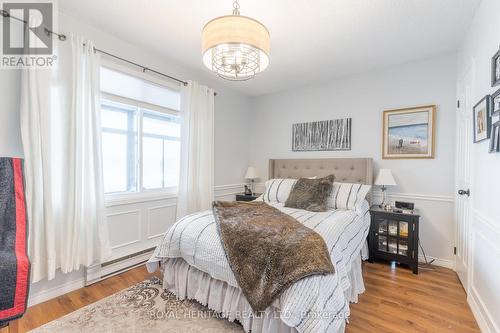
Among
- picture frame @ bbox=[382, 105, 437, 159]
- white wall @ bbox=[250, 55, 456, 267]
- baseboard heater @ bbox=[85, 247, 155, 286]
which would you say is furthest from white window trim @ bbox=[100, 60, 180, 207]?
picture frame @ bbox=[382, 105, 437, 159]

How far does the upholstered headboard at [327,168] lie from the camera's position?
321 centimetres

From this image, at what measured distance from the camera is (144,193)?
2891 mm

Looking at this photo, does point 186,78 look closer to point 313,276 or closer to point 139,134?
point 139,134

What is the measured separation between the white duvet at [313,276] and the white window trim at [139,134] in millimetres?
905

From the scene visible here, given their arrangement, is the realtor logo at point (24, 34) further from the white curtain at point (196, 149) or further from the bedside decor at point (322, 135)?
the bedside decor at point (322, 135)

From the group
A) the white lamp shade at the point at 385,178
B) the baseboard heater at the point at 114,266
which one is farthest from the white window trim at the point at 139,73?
the white lamp shade at the point at 385,178

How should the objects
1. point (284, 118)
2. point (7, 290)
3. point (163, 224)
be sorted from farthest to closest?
1. point (284, 118)
2. point (163, 224)
3. point (7, 290)

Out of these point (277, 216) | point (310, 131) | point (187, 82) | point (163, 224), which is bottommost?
point (163, 224)

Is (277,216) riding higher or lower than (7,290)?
higher

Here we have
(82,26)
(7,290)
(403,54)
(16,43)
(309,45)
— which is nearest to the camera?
(7,290)

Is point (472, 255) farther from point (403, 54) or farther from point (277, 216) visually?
point (403, 54)

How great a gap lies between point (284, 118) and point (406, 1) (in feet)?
7.66

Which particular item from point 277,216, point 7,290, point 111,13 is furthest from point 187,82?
point 7,290

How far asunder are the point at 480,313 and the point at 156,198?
318 centimetres
